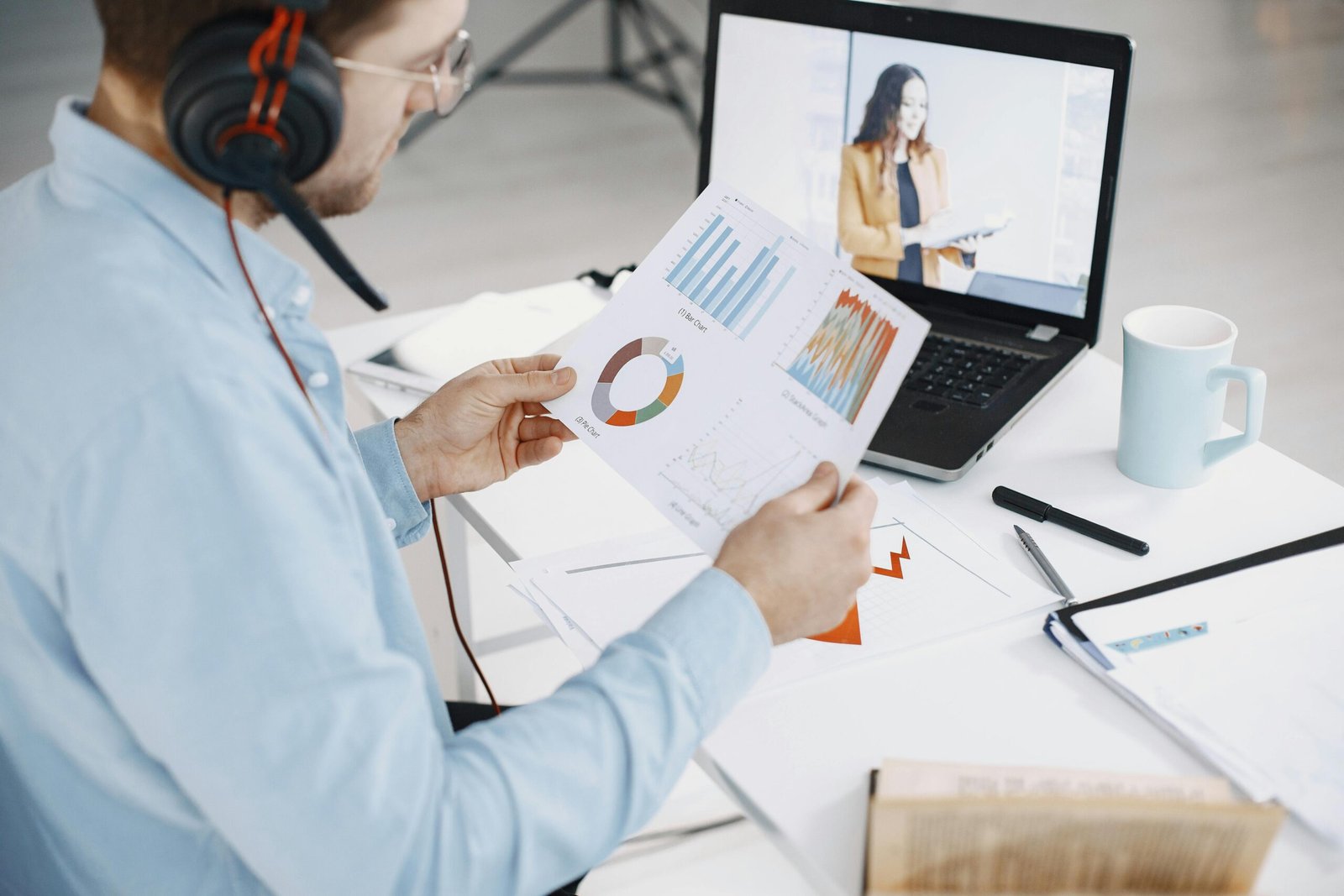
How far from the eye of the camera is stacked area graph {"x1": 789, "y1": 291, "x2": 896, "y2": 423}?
89cm

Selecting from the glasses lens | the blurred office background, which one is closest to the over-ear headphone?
the glasses lens

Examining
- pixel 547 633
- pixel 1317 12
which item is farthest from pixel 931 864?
pixel 1317 12

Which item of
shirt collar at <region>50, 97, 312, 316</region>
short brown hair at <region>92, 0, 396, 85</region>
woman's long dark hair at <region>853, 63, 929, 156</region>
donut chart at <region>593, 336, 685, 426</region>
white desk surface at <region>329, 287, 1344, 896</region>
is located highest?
short brown hair at <region>92, 0, 396, 85</region>

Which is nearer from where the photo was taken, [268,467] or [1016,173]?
[268,467]

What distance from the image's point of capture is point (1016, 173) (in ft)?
4.11

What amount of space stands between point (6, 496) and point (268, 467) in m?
0.13

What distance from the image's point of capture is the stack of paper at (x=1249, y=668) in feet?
2.61

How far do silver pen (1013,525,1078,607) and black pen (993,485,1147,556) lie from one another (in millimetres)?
23

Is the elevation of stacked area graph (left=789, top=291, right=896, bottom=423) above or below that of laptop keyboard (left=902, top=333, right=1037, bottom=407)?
above

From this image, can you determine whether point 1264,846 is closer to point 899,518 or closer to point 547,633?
point 899,518

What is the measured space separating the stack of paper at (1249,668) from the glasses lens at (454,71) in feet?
1.84

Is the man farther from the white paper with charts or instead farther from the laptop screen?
the laptop screen

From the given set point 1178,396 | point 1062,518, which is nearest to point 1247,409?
point 1178,396

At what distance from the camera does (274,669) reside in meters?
0.63
